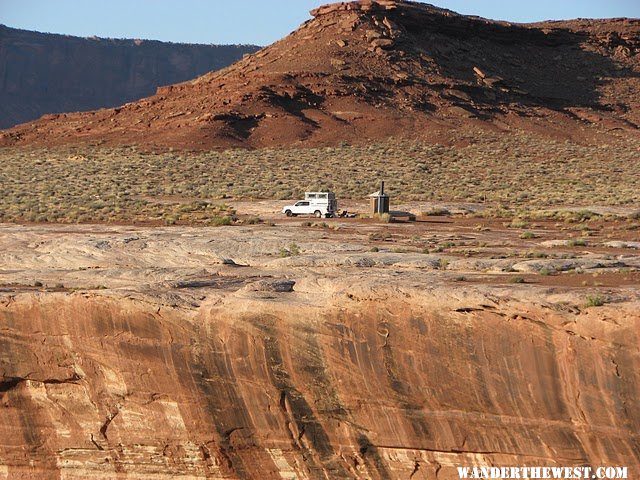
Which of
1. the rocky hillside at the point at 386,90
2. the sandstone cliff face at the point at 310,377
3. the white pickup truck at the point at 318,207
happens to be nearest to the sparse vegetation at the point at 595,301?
the sandstone cliff face at the point at 310,377

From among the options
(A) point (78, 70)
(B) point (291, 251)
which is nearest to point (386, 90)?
(B) point (291, 251)

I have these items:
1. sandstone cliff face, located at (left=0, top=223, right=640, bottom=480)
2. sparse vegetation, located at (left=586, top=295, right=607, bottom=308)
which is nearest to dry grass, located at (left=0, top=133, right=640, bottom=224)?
sandstone cliff face, located at (left=0, top=223, right=640, bottom=480)

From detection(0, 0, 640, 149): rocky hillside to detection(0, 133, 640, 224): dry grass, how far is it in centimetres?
406

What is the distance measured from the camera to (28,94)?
15650 cm

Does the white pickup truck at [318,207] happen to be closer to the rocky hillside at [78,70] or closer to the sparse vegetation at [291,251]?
the sparse vegetation at [291,251]

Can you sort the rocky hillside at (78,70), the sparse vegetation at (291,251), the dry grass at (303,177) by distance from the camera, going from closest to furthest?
the sparse vegetation at (291,251), the dry grass at (303,177), the rocky hillside at (78,70)

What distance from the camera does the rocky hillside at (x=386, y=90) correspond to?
237 ft

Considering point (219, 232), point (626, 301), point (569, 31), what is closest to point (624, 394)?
point (626, 301)

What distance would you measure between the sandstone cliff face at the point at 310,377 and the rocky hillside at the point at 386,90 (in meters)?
51.0

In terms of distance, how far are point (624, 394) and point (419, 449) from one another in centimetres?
324

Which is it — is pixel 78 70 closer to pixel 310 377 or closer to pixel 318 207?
pixel 318 207

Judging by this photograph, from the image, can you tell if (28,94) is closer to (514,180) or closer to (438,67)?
(438,67)

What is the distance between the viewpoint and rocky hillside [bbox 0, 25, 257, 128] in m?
156

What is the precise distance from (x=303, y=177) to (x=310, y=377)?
4085 cm
